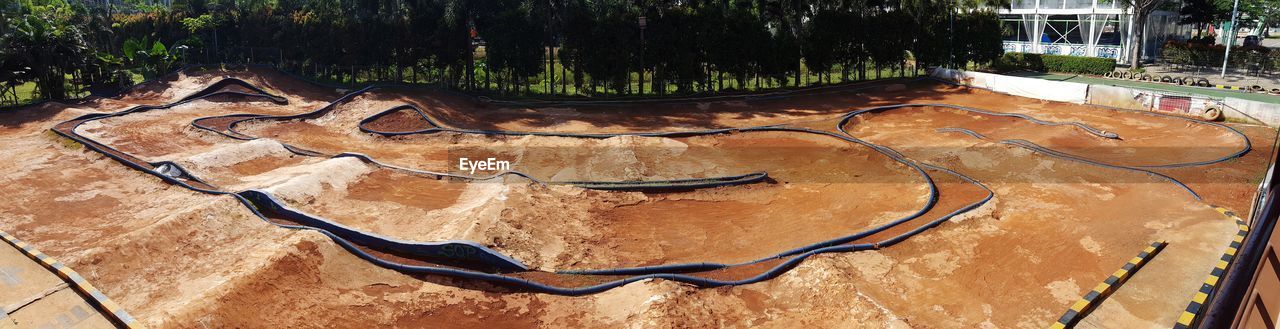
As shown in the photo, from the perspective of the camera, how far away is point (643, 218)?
1844cm

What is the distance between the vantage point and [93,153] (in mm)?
24109

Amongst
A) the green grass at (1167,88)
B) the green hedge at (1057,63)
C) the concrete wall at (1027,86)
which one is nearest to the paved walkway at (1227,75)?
the green hedge at (1057,63)

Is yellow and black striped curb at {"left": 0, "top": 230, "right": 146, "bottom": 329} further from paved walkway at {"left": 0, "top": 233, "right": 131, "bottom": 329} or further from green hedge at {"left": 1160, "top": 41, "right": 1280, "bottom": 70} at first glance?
green hedge at {"left": 1160, "top": 41, "right": 1280, "bottom": 70}

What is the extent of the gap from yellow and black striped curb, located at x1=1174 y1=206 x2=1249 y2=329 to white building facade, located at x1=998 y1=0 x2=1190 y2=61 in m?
32.7

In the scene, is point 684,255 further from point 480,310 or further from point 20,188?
point 20,188

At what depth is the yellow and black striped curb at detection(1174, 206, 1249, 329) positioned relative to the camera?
33.3ft

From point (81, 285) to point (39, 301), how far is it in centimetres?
69

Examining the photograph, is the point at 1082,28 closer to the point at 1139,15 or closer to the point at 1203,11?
the point at 1203,11

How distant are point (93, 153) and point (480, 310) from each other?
19446 mm

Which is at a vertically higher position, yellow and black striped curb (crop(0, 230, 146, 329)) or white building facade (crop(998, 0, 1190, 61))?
white building facade (crop(998, 0, 1190, 61))

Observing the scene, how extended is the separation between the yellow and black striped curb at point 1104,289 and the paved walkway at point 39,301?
51.7 feet

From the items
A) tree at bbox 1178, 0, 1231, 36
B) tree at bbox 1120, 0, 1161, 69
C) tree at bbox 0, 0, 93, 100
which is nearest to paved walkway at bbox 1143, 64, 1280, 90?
tree at bbox 1120, 0, 1161, 69

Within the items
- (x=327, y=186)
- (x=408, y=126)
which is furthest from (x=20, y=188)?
(x=408, y=126)

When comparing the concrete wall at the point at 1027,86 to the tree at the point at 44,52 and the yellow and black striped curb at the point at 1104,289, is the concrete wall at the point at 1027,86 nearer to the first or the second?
the yellow and black striped curb at the point at 1104,289
